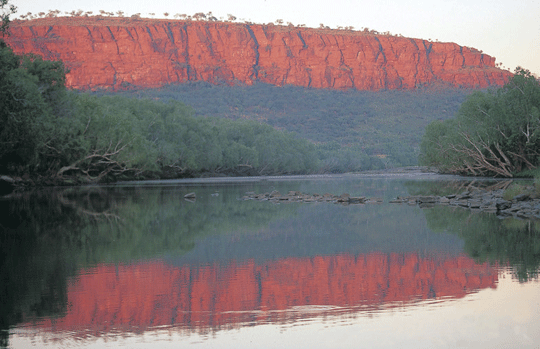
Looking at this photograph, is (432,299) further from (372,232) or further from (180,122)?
(180,122)

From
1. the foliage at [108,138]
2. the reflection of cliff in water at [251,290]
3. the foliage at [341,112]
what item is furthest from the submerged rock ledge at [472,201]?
the foliage at [341,112]

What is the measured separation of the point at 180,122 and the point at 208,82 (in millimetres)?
101487

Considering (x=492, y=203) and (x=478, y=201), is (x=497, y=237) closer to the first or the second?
(x=492, y=203)

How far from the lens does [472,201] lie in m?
27.5

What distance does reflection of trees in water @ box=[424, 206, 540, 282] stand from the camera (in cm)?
1193

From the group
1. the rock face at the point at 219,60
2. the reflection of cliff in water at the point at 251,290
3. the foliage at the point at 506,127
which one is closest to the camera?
the reflection of cliff in water at the point at 251,290

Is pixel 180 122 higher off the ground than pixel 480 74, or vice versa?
pixel 480 74

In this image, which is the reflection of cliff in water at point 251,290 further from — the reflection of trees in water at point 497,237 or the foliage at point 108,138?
the foliage at point 108,138

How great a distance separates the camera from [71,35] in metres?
191

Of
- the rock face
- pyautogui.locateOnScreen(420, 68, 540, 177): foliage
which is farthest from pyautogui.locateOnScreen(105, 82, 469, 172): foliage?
pyautogui.locateOnScreen(420, 68, 540, 177): foliage

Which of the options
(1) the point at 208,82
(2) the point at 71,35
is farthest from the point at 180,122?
(2) the point at 71,35

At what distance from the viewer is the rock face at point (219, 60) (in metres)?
181

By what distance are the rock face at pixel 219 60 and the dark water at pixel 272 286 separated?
533 ft

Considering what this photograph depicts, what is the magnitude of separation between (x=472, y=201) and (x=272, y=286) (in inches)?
761
